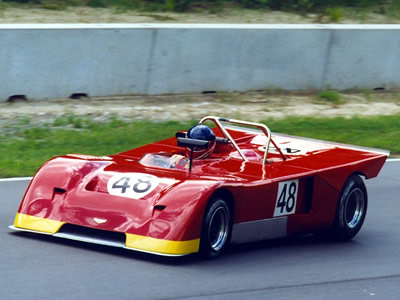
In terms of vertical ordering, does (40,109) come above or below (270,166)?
below

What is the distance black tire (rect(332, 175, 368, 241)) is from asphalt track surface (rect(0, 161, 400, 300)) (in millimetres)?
138

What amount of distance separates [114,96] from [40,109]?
4.11 ft

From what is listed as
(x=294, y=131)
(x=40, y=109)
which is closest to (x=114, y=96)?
(x=40, y=109)

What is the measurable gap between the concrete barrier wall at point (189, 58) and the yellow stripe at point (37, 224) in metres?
5.86

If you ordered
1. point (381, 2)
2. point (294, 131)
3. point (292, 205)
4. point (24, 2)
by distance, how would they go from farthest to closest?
point (381, 2) → point (24, 2) → point (294, 131) → point (292, 205)

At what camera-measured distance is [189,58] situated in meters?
13.7

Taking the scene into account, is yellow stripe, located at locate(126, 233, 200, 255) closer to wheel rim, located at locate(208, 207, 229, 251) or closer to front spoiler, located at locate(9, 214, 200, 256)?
front spoiler, located at locate(9, 214, 200, 256)

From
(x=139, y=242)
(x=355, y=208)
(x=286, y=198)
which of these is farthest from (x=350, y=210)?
(x=139, y=242)

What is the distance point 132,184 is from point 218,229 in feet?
2.40

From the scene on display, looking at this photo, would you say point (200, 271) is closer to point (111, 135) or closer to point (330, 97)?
point (111, 135)

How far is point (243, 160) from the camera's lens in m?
7.57

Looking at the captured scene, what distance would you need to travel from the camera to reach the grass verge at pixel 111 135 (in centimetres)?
1066

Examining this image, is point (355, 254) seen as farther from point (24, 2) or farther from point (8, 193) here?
point (24, 2)

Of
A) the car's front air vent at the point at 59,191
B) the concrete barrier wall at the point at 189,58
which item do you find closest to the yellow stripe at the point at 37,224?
the car's front air vent at the point at 59,191
